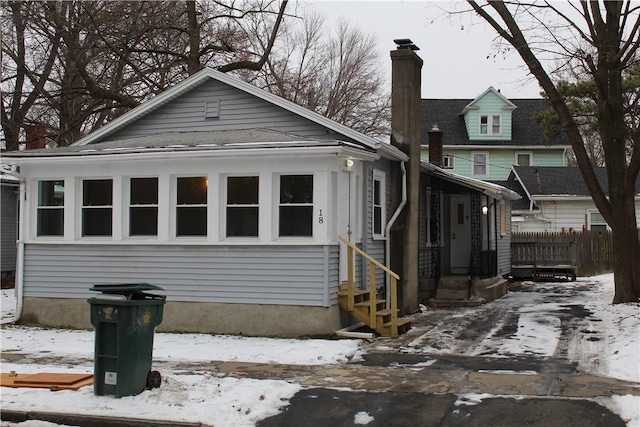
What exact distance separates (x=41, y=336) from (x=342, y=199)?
6.22 meters

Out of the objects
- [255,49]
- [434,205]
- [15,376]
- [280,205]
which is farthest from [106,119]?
[15,376]

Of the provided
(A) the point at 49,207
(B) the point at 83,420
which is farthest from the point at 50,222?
(B) the point at 83,420

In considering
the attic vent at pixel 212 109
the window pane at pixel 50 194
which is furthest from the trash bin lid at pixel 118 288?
the attic vent at pixel 212 109

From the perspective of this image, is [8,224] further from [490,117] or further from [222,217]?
[490,117]

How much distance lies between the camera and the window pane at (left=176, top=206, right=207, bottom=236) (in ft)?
42.7

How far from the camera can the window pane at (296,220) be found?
12.3m

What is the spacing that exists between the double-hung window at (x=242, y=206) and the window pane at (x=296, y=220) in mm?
554

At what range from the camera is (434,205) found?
717 inches

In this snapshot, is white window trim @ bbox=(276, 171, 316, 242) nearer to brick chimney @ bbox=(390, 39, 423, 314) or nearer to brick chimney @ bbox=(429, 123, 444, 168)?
brick chimney @ bbox=(390, 39, 423, 314)

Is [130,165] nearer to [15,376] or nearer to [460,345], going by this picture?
[15,376]

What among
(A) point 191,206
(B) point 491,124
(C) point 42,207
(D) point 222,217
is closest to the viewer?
(D) point 222,217

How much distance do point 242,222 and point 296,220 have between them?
3.60 feet

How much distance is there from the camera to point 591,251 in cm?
2692

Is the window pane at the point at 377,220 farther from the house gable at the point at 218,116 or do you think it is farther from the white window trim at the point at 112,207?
the white window trim at the point at 112,207
